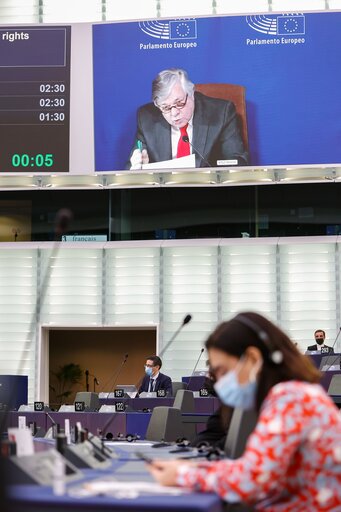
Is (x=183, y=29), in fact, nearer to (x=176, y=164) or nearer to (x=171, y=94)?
(x=171, y=94)

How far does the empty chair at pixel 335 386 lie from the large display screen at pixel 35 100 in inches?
253

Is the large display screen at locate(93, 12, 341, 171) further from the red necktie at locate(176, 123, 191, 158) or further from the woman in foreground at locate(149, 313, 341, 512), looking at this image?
the woman in foreground at locate(149, 313, 341, 512)

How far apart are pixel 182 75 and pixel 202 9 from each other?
5.06ft

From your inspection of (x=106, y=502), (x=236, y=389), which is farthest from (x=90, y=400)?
(x=106, y=502)

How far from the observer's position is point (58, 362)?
60.6 ft

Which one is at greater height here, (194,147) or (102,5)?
(102,5)

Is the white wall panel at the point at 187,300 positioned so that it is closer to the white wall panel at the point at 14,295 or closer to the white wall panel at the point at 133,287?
the white wall panel at the point at 133,287

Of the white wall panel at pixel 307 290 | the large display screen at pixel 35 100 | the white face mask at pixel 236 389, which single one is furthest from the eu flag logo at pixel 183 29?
the white face mask at pixel 236 389

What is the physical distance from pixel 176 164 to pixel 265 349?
11.7m

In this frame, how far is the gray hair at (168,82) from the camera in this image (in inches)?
564

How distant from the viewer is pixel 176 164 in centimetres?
1434

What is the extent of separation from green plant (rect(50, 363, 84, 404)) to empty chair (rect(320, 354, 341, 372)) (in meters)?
7.66

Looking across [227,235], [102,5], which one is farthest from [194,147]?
[102,5]

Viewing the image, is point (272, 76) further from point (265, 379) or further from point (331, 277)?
point (265, 379)
